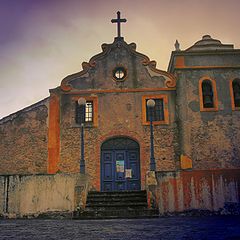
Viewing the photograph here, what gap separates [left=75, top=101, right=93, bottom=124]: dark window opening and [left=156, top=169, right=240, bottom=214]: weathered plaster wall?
8.11 metres

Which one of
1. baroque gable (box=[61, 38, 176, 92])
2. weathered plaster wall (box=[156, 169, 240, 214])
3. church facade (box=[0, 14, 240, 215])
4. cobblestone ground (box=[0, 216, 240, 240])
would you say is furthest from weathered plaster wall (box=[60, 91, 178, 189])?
cobblestone ground (box=[0, 216, 240, 240])

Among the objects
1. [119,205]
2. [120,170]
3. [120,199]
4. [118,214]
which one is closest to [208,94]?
[120,170]

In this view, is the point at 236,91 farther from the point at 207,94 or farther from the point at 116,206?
the point at 116,206

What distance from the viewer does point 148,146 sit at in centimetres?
1962

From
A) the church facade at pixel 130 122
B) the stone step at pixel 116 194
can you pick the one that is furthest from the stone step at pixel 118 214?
the church facade at pixel 130 122

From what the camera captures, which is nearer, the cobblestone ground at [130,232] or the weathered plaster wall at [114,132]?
the cobblestone ground at [130,232]

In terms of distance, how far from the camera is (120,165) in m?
19.7

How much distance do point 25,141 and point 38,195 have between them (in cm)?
710

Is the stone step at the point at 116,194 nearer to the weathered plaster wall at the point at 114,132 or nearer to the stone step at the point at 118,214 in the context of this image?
the stone step at the point at 118,214

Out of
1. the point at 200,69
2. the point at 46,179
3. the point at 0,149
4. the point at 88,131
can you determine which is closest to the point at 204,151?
the point at 200,69

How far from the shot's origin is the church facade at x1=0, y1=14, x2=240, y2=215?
63.7ft

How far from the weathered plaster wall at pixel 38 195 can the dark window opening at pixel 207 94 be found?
944 cm

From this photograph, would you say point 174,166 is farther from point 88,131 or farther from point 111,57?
point 111,57

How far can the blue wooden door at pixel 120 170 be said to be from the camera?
19.4 metres
